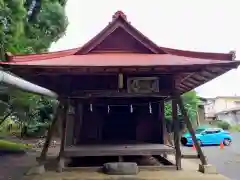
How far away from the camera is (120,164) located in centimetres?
822

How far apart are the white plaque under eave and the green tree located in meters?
6.09

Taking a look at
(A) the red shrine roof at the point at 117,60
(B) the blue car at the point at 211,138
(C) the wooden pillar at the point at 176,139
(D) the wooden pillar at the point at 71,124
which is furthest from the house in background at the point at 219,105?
(A) the red shrine roof at the point at 117,60

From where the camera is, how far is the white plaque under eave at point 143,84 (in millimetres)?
8336

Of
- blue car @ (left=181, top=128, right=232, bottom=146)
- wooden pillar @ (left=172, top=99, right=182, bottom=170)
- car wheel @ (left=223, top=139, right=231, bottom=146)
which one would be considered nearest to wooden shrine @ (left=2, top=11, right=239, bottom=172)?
wooden pillar @ (left=172, top=99, right=182, bottom=170)

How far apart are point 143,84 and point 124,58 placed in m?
0.96

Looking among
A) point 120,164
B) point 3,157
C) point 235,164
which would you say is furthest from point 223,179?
point 3,157

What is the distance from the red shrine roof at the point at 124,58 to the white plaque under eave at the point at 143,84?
0.63 m

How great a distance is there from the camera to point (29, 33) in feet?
59.3

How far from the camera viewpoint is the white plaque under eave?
834 cm

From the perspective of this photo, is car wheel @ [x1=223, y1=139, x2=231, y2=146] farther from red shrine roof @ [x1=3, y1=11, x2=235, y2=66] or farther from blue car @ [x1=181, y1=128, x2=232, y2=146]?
red shrine roof @ [x1=3, y1=11, x2=235, y2=66]

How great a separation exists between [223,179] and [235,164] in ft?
20.6

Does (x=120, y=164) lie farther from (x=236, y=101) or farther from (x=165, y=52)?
(x=236, y=101)

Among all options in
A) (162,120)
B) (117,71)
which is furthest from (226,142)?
(117,71)

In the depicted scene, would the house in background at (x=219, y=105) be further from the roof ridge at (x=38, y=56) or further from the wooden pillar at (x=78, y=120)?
the roof ridge at (x=38, y=56)
